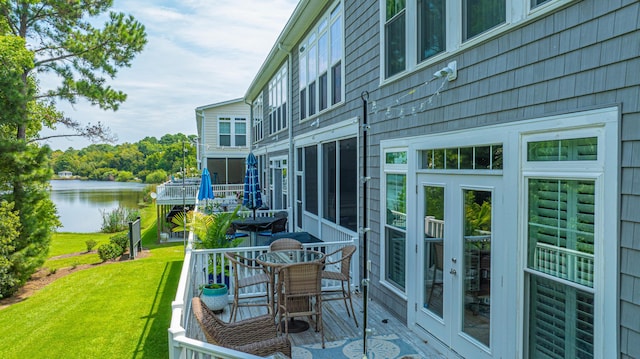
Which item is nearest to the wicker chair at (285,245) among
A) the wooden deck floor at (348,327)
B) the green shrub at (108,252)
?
the wooden deck floor at (348,327)

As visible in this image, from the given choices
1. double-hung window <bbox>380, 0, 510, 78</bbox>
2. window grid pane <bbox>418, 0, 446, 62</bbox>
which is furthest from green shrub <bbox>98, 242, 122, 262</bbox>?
window grid pane <bbox>418, 0, 446, 62</bbox>

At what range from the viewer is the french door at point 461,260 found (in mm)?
3592

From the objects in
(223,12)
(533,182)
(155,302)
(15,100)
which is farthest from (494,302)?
(15,100)

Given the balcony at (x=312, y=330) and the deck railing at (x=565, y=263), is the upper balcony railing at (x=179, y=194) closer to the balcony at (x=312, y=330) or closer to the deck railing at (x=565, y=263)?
the balcony at (x=312, y=330)

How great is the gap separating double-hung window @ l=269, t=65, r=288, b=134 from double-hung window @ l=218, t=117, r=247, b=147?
37.8ft

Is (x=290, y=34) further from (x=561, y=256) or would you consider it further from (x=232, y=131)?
(x=232, y=131)

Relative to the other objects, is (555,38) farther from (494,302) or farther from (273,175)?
(273,175)

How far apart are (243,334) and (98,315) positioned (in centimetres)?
595

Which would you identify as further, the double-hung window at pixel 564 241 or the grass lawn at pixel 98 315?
the grass lawn at pixel 98 315

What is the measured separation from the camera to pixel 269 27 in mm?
13805

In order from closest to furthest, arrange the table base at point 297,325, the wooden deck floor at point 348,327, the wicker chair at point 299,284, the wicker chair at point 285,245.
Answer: the wooden deck floor at point 348,327
the wicker chair at point 299,284
the table base at point 297,325
the wicker chair at point 285,245

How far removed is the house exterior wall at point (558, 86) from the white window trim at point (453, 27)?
0.03 m

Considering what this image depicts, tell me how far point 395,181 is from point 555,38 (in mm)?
2837

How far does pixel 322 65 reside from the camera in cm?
859
